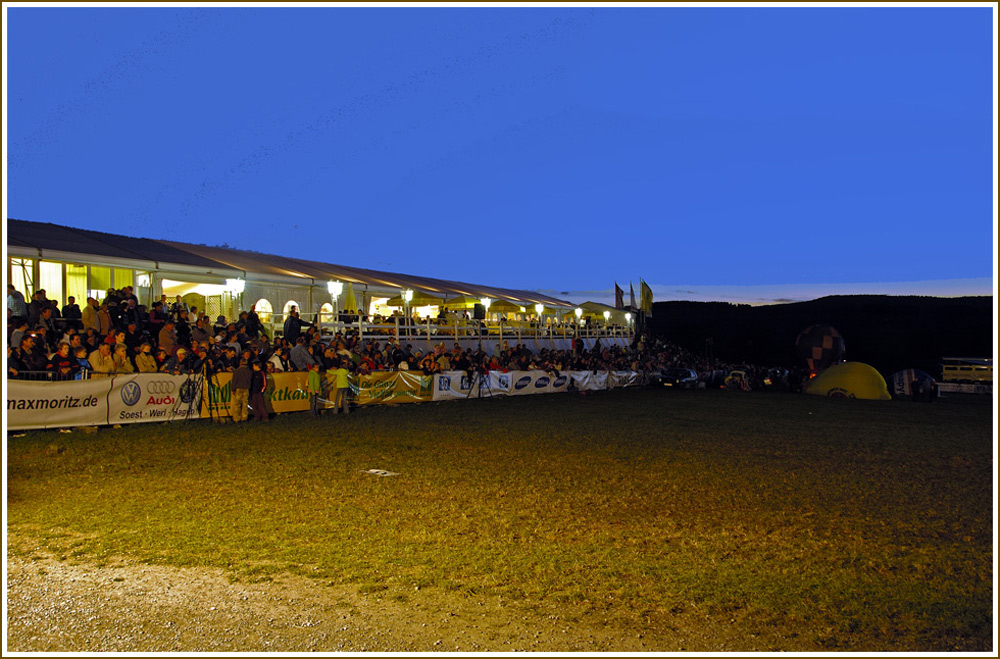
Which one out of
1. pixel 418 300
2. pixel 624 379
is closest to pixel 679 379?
pixel 624 379

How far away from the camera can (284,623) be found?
16.7 ft

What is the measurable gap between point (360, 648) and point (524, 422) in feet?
42.8

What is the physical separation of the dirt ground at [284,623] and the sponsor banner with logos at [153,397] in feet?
31.9

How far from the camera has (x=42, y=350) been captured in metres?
14.6

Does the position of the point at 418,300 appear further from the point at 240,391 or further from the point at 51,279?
the point at 240,391

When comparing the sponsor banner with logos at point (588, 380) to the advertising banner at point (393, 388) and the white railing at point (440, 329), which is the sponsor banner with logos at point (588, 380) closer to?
the white railing at point (440, 329)

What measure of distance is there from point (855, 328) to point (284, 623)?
12906 centimetres

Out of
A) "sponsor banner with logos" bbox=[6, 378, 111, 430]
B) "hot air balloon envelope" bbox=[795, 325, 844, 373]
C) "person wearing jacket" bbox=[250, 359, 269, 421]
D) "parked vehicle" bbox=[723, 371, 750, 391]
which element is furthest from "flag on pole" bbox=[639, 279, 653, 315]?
"sponsor banner with logos" bbox=[6, 378, 111, 430]

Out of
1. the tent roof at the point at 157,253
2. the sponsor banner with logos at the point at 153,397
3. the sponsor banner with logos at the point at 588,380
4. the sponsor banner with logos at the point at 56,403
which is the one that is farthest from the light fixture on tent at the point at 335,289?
the sponsor banner with logos at the point at 56,403

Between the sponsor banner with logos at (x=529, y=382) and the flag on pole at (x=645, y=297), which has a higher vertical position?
the flag on pole at (x=645, y=297)

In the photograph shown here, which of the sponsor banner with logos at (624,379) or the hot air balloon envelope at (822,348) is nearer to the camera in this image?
the sponsor banner with logos at (624,379)

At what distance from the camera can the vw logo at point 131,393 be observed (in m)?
15.0

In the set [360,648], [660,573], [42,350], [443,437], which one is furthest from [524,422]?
[360,648]

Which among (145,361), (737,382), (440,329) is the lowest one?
(737,382)
